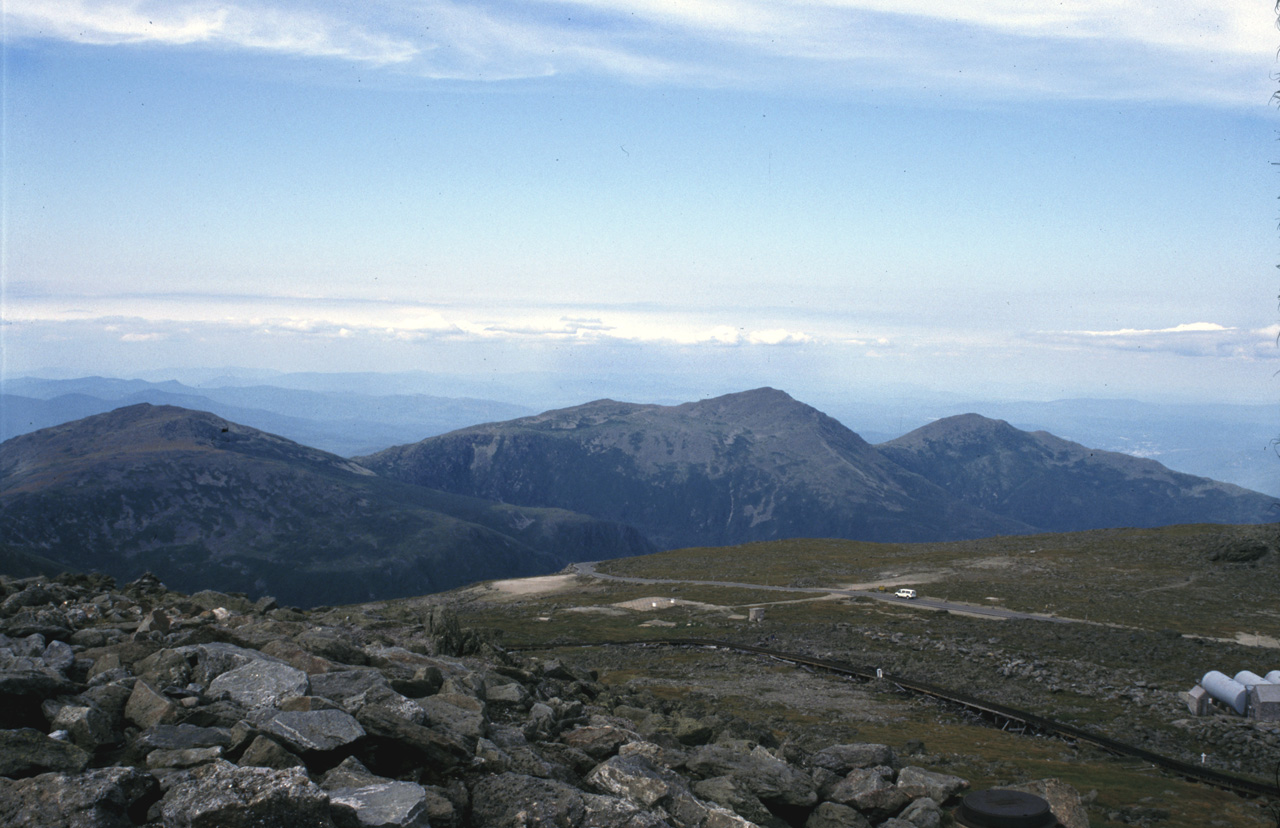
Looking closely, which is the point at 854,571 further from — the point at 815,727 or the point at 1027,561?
the point at 815,727

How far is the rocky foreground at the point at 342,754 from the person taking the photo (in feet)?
36.6

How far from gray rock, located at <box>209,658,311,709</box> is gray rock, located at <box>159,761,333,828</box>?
14.6ft

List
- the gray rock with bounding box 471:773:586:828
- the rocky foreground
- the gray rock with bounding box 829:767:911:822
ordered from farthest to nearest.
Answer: the gray rock with bounding box 829:767:911:822 < the gray rock with bounding box 471:773:586:828 < the rocky foreground

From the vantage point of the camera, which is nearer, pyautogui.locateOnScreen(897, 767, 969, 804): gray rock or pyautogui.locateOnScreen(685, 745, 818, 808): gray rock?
pyautogui.locateOnScreen(685, 745, 818, 808): gray rock

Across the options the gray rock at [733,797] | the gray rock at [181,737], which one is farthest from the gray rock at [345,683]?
the gray rock at [733,797]

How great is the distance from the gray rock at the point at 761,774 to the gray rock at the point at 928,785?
2666 millimetres

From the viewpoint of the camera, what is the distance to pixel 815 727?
133ft

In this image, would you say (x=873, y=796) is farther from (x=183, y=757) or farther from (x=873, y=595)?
(x=873, y=595)

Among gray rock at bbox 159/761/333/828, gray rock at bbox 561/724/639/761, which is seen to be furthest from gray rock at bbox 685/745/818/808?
gray rock at bbox 159/761/333/828

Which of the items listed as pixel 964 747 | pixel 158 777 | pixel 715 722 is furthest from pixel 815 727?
pixel 158 777

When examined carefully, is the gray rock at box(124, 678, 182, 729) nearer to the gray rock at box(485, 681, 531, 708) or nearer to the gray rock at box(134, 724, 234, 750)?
the gray rock at box(134, 724, 234, 750)

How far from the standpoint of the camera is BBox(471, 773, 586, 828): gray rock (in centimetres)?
1323

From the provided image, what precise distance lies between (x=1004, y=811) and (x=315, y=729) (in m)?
15.0

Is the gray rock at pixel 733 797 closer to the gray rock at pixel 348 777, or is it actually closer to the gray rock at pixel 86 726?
the gray rock at pixel 348 777
